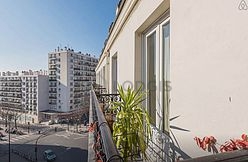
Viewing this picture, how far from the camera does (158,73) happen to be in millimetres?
2719

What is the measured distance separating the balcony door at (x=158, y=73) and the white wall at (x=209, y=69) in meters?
0.57

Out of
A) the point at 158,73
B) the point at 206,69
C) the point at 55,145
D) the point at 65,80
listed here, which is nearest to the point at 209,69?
the point at 206,69

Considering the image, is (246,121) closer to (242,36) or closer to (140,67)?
(242,36)

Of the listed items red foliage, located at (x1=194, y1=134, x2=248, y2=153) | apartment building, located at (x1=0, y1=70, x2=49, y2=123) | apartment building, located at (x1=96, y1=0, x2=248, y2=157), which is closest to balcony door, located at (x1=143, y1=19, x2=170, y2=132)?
apartment building, located at (x1=96, y1=0, x2=248, y2=157)

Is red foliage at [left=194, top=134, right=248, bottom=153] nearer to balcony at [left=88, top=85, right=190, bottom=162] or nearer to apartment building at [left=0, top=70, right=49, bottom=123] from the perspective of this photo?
balcony at [left=88, top=85, right=190, bottom=162]

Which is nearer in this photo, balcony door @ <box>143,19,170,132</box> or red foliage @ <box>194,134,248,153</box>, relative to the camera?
red foliage @ <box>194,134,248,153</box>

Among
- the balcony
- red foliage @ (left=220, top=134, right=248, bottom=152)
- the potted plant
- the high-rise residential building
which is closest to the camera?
red foliage @ (left=220, top=134, right=248, bottom=152)

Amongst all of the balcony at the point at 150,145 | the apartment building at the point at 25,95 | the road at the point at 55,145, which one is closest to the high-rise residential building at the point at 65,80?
the apartment building at the point at 25,95

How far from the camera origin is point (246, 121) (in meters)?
1.05

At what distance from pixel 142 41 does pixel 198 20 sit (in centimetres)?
207

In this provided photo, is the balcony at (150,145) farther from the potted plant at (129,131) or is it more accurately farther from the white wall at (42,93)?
the white wall at (42,93)

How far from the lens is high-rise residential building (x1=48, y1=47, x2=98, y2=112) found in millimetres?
45344

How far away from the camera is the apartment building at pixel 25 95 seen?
45.5m

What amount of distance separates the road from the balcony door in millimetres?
21397
